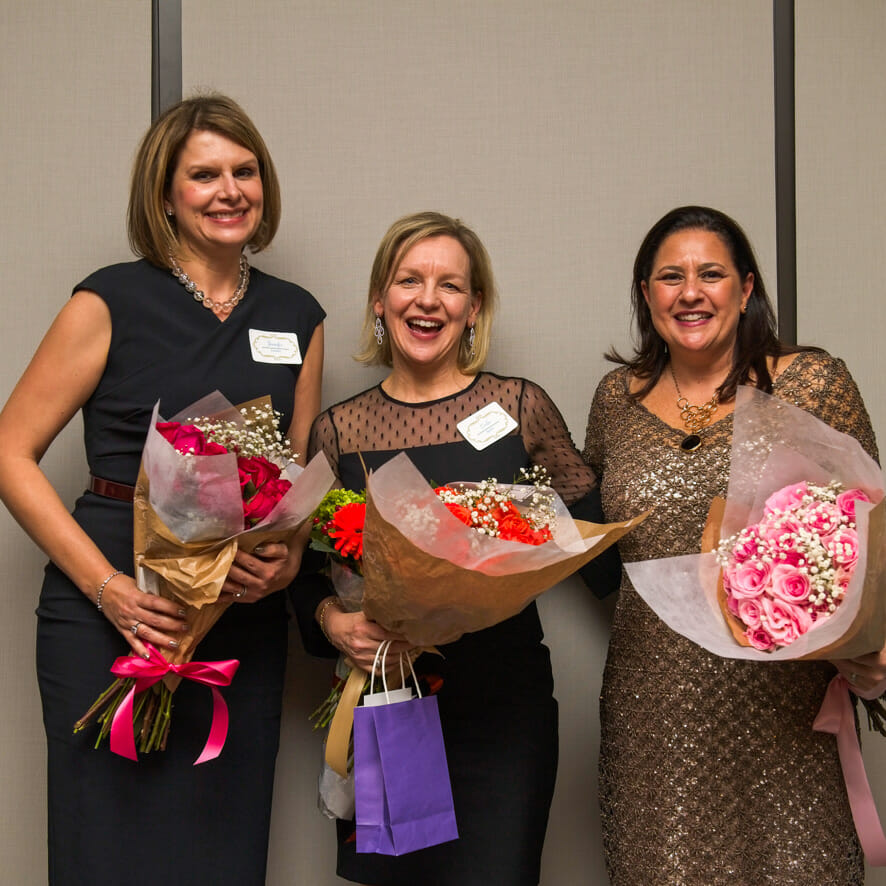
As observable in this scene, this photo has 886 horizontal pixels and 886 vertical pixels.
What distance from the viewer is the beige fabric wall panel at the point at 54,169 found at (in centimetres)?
256

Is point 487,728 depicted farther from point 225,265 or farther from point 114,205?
point 114,205

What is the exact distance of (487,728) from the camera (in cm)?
201

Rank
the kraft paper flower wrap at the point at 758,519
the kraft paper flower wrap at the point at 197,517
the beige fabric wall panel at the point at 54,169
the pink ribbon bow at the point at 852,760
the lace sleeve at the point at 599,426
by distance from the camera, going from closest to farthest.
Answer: the kraft paper flower wrap at the point at 758,519, the kraft paper flower wrap at the point at 197,517, the pink ribbon bow at the point at 852,760, the lace sleeve at the point at 599,426, the beige fabric wall panel at the point at 54,169

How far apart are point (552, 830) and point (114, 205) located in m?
2.25

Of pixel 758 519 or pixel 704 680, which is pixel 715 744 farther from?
pixel 758 519

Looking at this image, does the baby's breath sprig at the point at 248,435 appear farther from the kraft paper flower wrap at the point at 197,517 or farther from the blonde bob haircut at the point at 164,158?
the blonde bob haircut at the point at 164,158

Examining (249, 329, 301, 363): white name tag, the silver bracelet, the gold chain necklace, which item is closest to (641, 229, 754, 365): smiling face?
the gold chain necklace

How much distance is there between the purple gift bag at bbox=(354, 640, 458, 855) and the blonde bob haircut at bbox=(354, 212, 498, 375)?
89cm

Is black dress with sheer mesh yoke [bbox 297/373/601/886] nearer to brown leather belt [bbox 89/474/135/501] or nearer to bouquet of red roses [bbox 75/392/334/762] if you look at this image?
bouquet of red roses [bbox 75/392/334/762]

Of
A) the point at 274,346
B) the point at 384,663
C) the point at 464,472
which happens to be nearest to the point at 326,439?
the point at 274,346

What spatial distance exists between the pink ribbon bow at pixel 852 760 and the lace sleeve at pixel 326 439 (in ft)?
3.89

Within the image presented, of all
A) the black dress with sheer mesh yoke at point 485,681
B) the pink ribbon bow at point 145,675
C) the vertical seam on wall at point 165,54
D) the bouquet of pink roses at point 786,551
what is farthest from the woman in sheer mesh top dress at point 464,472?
the vertical seam on wall at point 165,54

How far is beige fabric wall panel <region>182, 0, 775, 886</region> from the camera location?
8.60 feet

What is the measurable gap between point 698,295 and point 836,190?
101cm
